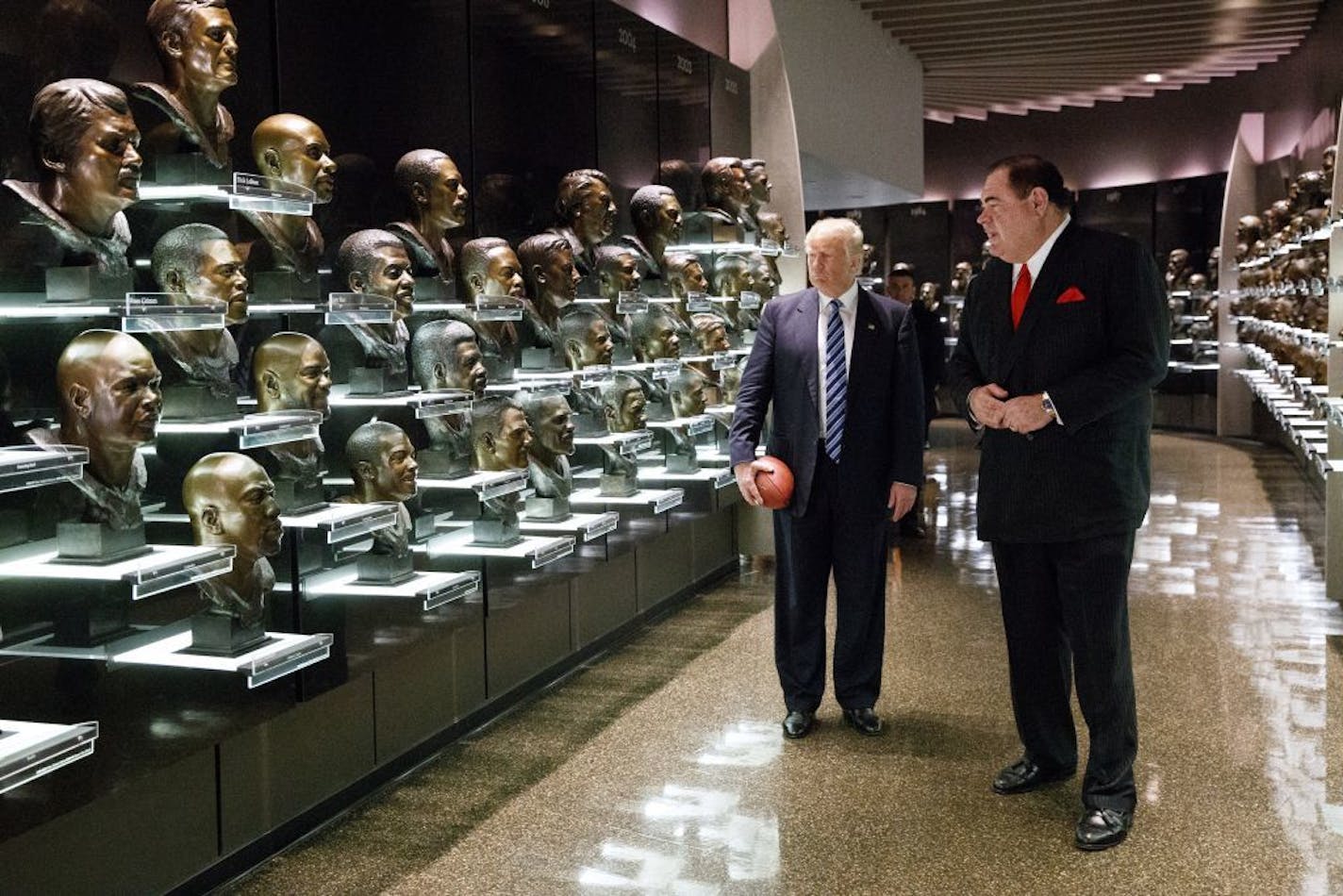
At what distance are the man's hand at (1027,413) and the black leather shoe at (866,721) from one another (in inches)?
60.7

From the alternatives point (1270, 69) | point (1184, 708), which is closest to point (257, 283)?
point (1184, 708)

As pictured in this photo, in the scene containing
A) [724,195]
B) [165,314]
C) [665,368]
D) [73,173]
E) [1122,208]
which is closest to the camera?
[73,173]

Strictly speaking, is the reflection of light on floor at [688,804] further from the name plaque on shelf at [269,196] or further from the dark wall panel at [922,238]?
the dark wall panel at [922,238]

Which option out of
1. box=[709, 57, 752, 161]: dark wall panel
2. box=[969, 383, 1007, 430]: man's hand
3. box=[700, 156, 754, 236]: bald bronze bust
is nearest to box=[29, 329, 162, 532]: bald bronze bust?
box=[969, 383, 1007, 430]: man's hand

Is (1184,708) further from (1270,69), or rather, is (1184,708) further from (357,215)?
(1270,69)

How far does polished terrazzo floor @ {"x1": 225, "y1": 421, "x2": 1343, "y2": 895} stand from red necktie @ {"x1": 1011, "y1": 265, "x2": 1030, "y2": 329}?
1.48m

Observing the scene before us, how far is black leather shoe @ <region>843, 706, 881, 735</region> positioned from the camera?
4938 mm

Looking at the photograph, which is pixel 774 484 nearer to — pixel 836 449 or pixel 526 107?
pixel 836 449

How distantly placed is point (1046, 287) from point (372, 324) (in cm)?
204

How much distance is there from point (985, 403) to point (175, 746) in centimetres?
237

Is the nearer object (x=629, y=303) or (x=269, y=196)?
(x=269, y=196)

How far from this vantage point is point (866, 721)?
4.95m

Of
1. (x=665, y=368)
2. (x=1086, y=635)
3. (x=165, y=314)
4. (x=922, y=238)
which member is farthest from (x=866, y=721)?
(x=922, y=238)

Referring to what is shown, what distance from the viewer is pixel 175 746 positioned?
139 inches
